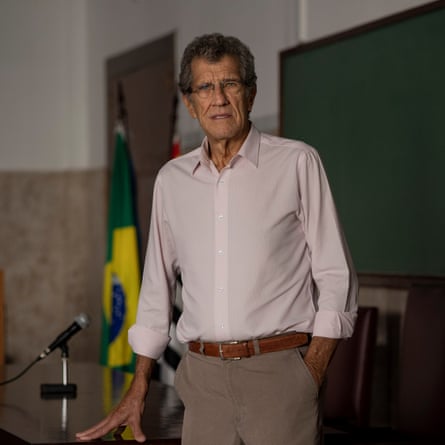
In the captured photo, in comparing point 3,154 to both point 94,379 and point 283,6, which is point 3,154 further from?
point 94,379

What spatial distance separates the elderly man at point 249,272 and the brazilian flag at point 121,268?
4174 millimetres

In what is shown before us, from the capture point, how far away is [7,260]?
802 cm

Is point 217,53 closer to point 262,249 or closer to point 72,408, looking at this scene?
point 262,249

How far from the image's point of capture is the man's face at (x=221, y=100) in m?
2.47

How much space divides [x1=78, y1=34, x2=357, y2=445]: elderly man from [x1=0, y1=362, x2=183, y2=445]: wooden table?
428 mm

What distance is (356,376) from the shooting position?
13.9 feet

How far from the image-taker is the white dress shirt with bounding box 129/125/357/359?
7.89 feet

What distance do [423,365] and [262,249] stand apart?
167 centimetres

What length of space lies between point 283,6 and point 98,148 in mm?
3018

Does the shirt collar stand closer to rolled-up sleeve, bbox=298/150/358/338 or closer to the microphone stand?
rolled-up sleeve, bbox=298/150/358/338

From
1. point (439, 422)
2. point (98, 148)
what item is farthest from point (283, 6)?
point (98, 148)

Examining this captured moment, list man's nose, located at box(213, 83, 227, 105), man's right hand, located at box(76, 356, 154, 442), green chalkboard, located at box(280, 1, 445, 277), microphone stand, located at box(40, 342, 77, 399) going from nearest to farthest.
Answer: man's nose, located at box(213, 83, 227, 105)
man's right hand, located at box(76, 356, 154, 442)
microphone stand, located at box(40, 342, 77, 399)
green chalkboard, located at box(280, 1, 445, 277)

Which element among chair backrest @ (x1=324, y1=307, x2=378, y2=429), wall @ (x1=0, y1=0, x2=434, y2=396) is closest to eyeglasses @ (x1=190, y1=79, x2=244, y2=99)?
chair backrest @ (x1=324, y1=307, x2=378, y2=429)

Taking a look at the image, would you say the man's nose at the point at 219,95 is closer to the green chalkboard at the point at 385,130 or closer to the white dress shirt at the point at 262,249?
the white dress shirt at the point at 262,249
